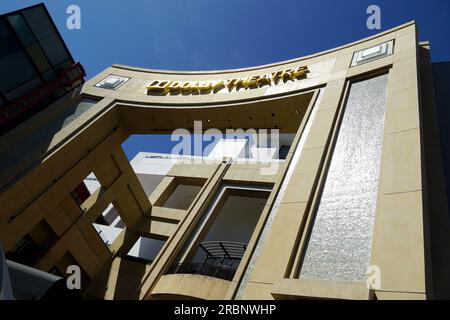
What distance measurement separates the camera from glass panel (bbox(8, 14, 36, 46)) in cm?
1496

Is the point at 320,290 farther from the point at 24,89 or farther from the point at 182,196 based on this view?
the point at 182,196

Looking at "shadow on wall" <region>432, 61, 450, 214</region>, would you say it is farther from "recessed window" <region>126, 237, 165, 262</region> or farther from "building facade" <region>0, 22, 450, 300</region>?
"recessed window" <region>126, 237, 165, 262</region>

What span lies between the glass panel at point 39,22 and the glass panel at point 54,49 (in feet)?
0.93

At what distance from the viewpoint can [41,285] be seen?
454 centimetres

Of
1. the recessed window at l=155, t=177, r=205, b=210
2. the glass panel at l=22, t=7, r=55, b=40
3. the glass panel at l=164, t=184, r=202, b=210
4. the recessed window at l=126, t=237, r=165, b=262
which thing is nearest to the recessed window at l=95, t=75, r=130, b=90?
the glass panel at l=22, t=7, r=55, b=40

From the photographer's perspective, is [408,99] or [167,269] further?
[167,269]

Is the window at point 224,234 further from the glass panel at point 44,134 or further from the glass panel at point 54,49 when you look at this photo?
the glass panel at point 54,49

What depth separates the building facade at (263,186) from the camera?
6898mm

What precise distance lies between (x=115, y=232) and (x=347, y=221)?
1995 cm

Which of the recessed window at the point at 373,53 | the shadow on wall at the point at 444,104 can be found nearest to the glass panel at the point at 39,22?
the recessed window at the point at 373,53

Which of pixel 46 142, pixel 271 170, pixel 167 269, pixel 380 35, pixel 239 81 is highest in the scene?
pixel 380 35

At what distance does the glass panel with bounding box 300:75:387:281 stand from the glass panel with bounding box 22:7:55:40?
49.5 feet
